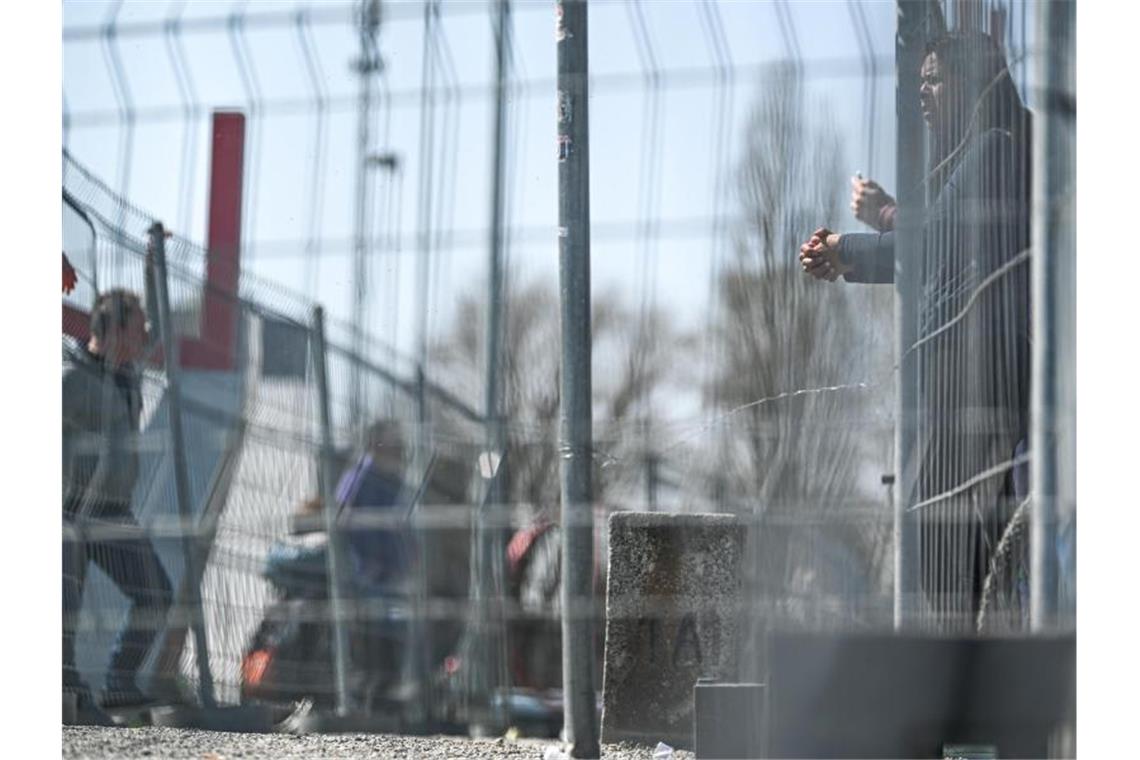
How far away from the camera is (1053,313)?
11.2 feet

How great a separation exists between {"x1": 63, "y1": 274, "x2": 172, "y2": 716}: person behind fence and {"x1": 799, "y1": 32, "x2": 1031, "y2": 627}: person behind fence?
2.17 meters

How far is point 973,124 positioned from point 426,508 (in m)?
2.32

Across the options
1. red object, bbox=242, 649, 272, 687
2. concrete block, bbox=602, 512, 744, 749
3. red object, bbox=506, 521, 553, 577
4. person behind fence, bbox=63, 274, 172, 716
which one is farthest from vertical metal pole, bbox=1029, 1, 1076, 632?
red object, bbox=242, 649, 272, 687

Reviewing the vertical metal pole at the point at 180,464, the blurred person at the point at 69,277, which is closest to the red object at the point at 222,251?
the vertical metal pole at the point at 180,464

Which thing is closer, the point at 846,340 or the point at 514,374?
the point at 846,340

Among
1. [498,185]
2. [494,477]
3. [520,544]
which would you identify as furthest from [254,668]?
[498,185]

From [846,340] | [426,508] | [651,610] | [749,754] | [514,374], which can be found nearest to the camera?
[749,754]

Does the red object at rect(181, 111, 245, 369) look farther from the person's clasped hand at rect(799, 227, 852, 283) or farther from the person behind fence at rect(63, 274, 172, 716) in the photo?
the person's clasped hand at rect(799, 227, 852, 283)

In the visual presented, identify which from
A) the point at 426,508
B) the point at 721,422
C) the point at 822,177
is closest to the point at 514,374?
the point at 426,508

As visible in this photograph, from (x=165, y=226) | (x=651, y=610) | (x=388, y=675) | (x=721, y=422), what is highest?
(x=165, y=226)

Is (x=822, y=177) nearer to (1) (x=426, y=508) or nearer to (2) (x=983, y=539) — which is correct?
(2) (x=983, y=539)

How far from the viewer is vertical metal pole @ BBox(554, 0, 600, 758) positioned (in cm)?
420

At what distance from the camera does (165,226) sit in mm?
5180
